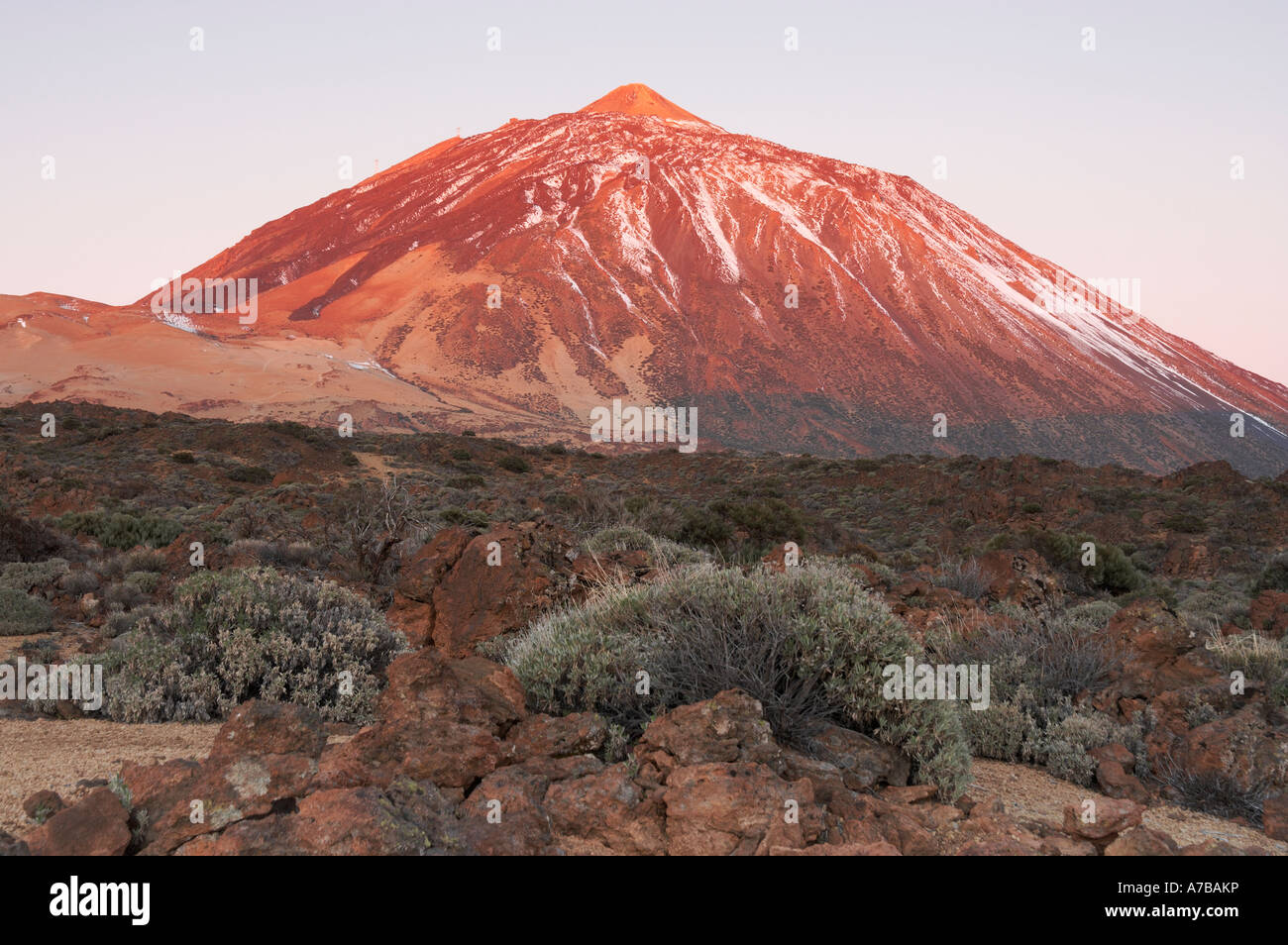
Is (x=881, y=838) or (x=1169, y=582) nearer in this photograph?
(x=881, y=838)

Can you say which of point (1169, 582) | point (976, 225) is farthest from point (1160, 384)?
point (1169, 582)

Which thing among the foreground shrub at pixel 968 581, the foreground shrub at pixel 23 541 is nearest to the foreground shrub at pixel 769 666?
the foreground shrub at pixel 968 581

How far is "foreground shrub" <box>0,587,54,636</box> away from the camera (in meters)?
7.30

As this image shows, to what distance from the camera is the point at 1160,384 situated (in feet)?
290

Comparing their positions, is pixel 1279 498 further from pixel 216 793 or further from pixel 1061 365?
pixel 1061 365

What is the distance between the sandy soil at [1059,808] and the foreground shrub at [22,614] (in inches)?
289

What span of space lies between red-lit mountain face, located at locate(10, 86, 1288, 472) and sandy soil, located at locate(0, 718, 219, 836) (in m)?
52.4

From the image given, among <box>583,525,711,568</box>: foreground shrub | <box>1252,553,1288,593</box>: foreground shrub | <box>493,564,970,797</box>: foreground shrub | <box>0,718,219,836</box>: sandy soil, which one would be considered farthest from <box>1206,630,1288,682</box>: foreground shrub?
<box>1252,553,1288,593</box>: foreground shrub

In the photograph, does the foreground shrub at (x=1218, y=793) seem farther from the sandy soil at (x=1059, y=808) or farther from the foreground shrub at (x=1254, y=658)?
the foreground shrub at (x=1254, y=658)

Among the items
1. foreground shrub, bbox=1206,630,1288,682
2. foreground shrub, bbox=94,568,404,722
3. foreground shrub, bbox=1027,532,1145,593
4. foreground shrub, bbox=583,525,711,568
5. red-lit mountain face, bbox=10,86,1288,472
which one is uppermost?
red-lit mountain face, bbox=10,86,1288,472

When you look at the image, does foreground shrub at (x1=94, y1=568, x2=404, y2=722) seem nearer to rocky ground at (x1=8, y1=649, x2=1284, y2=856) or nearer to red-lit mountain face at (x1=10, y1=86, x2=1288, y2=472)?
rocky ground at (x1=8, y1=649, x2=1284, y2=856)

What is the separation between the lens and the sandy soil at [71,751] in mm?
3475
